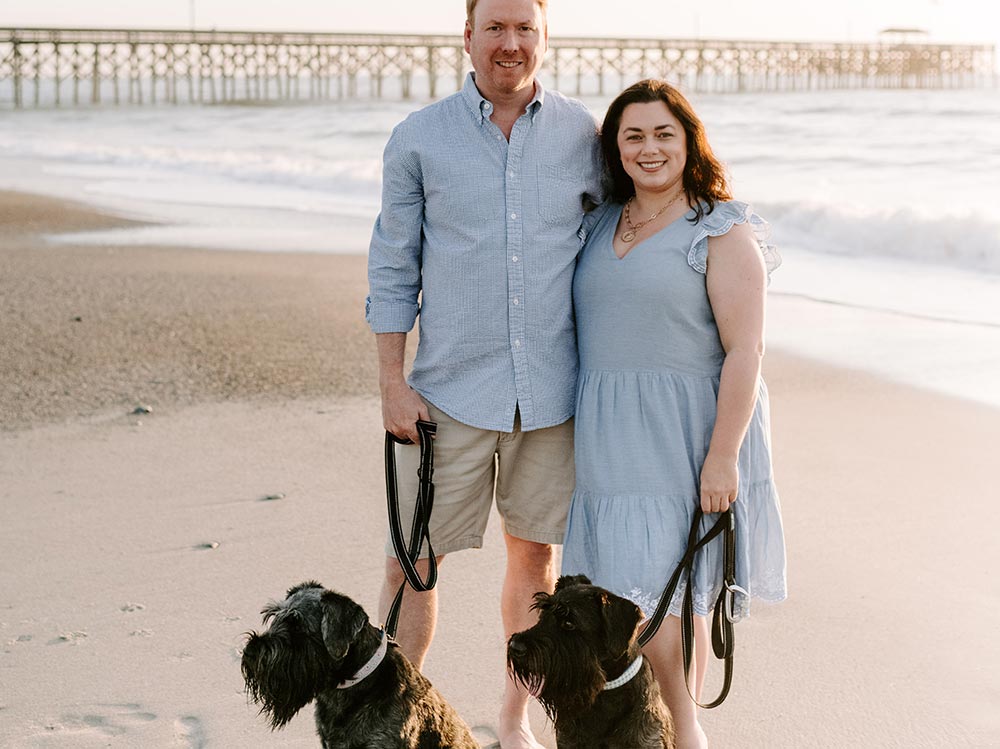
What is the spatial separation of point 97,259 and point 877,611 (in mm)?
9000

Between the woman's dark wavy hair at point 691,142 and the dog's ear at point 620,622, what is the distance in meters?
0.99

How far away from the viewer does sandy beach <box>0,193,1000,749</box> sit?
3273 millimetres

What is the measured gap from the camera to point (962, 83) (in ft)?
233

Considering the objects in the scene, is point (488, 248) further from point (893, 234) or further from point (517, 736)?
point (893, 234)

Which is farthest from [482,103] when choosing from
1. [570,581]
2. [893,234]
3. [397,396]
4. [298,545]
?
[893,234]

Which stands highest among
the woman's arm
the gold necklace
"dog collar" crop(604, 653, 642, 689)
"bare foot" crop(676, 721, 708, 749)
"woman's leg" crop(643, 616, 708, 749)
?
the gold necklace

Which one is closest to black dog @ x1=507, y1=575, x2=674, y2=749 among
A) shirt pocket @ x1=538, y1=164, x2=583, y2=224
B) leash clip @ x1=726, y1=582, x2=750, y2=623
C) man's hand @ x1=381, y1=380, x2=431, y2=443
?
leash clip @ x1=726, y1=582, x2=750, y2=623

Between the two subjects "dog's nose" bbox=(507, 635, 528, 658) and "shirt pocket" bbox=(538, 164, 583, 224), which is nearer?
"dog's nose" bbox=(507, 635, 528, 658)

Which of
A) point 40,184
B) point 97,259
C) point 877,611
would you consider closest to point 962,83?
point 40,184

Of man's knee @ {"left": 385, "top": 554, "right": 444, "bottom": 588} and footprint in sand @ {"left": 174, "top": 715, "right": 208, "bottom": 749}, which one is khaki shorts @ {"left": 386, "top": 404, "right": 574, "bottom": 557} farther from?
footprint in sand @ {"left": 174, "top": 715, "right": 208, "bottom": 749}

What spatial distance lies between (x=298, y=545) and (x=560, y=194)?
6.76 feet

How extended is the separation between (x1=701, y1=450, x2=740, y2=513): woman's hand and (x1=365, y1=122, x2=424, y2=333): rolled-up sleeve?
2.97 ft

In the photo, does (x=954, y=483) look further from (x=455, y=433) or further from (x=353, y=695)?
(x=353, y=695)

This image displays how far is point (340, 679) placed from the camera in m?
2.60
